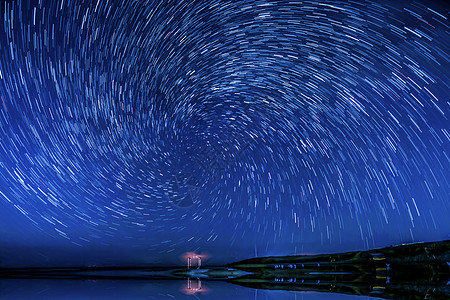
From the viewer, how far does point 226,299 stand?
9180 mm

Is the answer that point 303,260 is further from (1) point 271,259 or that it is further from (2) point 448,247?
(2) point 448,247

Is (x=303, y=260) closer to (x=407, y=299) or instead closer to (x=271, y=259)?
(x=271, y=259)

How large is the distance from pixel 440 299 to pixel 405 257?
131975 mm

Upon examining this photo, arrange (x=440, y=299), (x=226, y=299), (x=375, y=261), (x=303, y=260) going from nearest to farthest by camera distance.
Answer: (x=440, y=299), (x=226, y=299), (x=375, y=261), (x=303, y=260)

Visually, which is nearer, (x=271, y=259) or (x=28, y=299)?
(x=28, y=299)

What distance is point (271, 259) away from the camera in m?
139

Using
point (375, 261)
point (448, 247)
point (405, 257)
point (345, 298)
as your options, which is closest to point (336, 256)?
point (375, 261)

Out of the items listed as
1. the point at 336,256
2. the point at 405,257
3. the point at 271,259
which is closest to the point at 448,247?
the point at 405,257

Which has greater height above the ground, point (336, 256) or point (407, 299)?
point (336, 256)

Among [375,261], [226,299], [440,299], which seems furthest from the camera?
[375,261]

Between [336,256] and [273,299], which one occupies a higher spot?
[336,256]

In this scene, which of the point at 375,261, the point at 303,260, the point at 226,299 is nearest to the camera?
the point at 226,299

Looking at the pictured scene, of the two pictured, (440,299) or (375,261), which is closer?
(440,299)

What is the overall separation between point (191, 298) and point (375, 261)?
125554 mm
